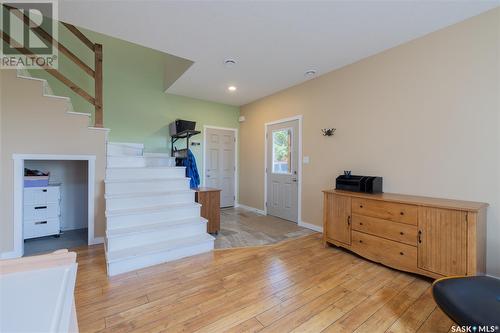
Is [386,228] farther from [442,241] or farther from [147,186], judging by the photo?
[147,186]

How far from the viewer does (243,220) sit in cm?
452

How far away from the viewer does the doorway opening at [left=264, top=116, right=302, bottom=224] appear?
Result: 14.1ft

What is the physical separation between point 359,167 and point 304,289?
2001 mm

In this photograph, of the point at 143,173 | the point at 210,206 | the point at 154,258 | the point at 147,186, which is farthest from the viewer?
the point at 210,206

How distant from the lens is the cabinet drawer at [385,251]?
229 centimetres

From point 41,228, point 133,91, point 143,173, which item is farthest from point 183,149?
point 41,228

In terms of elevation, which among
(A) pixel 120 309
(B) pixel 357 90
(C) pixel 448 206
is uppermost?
(B) pixel 357 90

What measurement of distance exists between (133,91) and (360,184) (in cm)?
457

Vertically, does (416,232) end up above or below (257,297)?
above

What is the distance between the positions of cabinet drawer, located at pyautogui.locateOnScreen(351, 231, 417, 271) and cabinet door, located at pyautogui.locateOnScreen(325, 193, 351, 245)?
0.42 feet

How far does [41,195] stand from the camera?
333 centimetres

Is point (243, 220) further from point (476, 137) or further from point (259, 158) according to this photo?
point (476, 137)

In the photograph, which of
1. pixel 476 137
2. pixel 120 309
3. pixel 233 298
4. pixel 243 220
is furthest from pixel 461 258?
pixel 243 220

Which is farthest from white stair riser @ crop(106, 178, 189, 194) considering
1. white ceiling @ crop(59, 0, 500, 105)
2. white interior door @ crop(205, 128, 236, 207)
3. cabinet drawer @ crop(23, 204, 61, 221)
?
white ceiling @ crop(59, 0, 500, 105)
